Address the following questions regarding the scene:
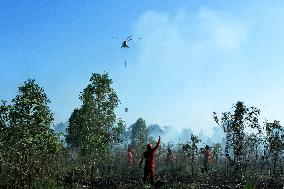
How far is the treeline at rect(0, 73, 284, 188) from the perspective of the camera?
11695 millimetres

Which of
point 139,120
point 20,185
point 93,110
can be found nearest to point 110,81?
point 93,110

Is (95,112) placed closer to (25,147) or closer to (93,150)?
(93,150)

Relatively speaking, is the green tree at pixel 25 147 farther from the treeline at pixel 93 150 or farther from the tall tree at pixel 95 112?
the tall tree at pixel 95 112

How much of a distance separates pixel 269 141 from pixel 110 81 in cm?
1512

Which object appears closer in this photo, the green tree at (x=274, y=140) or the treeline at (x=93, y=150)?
the treeline at (x=93, y=150)

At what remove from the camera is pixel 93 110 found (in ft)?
112

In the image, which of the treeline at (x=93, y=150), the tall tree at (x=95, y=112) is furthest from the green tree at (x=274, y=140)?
the tall tree at (x=95, y=112)

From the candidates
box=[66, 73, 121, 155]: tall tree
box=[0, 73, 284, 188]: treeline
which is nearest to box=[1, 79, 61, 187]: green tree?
box=[0, 73, 284, 188]: treeline

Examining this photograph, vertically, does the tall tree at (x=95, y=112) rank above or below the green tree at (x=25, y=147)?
above

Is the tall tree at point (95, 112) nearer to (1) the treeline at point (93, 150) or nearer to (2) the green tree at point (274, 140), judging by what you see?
(1) the treeline at point (93, 150)

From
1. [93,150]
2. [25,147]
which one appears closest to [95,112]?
[93,150]

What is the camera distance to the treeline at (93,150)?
1170cm

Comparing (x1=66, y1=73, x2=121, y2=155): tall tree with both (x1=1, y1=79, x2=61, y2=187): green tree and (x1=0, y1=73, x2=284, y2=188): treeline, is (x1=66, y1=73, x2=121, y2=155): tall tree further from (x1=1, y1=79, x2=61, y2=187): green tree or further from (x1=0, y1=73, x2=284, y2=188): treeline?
(x1=1, y1=79, x2=61, y2=187): green tree

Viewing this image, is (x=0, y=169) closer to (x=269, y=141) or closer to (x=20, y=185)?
(x=20, y=185)
